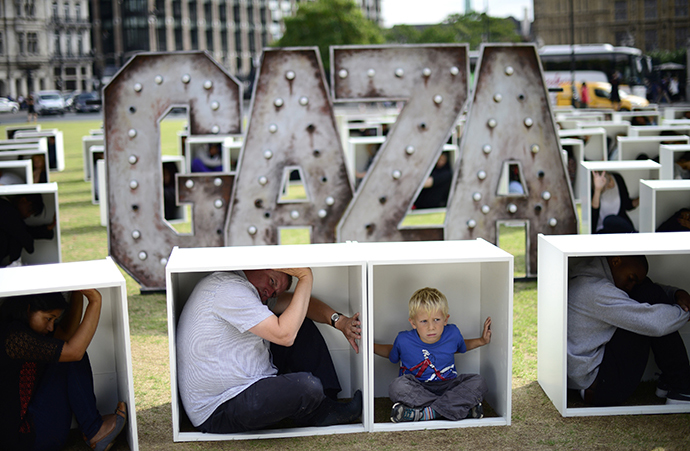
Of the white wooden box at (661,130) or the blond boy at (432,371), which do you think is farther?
the white wooden box at (661,130)

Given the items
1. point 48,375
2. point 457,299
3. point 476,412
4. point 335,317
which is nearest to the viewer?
point 48,375

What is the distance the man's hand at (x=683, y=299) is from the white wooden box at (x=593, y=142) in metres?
7.46

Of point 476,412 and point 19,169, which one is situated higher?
point 19,169

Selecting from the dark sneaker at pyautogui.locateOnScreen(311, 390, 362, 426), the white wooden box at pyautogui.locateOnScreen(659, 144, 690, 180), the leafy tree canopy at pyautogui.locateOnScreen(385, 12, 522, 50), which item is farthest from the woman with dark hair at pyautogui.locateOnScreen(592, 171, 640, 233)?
the leafy tree canopy at pyautogui.locateOnScreen(385, 12, 522, 50)

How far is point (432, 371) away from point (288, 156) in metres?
3.40

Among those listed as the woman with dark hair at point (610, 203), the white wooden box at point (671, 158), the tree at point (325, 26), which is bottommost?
the woman with dark hair at point (610, 203)

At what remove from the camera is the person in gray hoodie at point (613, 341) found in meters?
4.34

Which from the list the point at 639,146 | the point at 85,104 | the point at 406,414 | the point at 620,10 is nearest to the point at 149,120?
the point at 406,414

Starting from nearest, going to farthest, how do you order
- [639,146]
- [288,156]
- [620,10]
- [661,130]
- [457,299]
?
[457,299]
[288,156]
[639,146]
[661,130]
[620,10]

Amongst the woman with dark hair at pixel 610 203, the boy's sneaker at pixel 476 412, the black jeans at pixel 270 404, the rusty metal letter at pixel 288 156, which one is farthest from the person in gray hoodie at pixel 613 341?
the rusty metal letter at pixel 288 156

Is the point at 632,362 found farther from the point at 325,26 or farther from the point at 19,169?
the point at 325,26

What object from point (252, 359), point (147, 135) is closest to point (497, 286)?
point (252, 359)

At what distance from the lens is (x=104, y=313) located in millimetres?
4438

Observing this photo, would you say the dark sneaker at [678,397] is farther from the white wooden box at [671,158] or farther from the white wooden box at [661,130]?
the white wooden box at [661,130]
